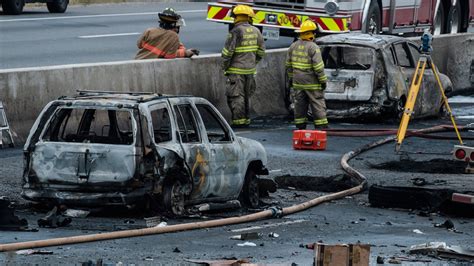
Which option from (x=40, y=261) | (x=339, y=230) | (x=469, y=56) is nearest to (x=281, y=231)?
(x=339, y=230)

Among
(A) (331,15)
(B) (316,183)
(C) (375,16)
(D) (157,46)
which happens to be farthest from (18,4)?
(B) (316,183)

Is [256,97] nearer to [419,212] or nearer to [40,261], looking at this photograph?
[419,212]

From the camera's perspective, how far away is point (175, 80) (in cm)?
1988

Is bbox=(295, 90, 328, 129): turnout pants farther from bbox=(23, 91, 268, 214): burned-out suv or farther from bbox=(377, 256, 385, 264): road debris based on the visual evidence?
bbox=(377, 256, 385, 264): road debris

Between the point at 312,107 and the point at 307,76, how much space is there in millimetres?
511

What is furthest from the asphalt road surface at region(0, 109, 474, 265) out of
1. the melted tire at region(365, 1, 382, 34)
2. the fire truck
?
the melted tire at region(365, 1, 382, 34)

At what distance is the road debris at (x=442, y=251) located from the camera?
10367mm

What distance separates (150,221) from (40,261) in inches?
92.9

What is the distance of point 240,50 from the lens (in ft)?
66.1

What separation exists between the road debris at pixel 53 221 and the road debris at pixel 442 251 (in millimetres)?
3039

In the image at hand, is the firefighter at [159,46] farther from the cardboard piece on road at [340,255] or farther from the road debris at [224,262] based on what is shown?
the cardboard piece on road at [340,255]

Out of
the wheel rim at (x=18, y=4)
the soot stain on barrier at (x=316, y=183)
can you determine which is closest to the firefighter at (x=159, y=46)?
the soot stain on barrier at (x=316, y=183)

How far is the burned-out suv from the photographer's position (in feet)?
39.5

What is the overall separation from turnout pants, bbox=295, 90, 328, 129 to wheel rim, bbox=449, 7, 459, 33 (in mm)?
13046
